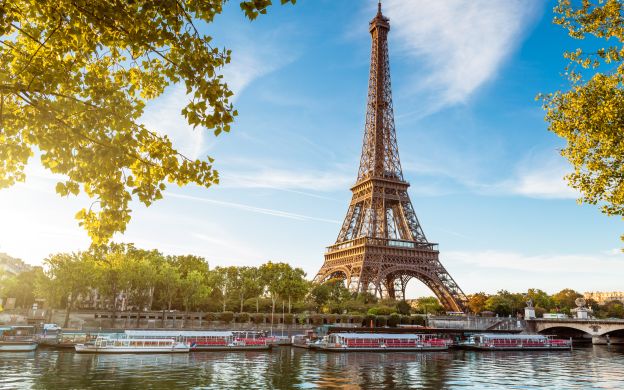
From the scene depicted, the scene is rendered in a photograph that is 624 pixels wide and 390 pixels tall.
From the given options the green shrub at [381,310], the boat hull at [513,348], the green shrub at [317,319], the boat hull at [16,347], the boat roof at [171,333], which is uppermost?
the green shrub at [381,310]

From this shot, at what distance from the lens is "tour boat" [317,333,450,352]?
188 ft

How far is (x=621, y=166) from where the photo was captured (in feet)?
66.4

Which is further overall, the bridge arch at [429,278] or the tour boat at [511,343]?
the bridge arch at [429,278]

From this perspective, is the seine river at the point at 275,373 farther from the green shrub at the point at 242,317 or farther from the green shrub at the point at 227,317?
the green shrub at the point at 242,317

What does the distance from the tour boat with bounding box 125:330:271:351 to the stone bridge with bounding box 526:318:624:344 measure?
209 ft

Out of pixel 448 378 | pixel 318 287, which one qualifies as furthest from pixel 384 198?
pixel 448 378

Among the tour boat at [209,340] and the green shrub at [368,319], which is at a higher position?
the green shrub at [368,319]

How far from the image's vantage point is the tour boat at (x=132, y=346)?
46188 millimetres

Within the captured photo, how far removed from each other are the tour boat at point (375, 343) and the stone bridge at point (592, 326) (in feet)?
128

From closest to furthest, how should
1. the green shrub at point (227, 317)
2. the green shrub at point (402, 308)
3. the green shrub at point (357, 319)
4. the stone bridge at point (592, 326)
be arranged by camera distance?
the green shrub at point (227, 317), the green shrub at point (357, 319), the stone bridge at point (592, 326), the green shrub at point (402, 308)

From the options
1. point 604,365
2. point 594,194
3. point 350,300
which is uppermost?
point 594,194

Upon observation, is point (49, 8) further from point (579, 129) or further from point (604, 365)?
point (604, 365)

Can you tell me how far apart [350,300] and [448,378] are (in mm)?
48345

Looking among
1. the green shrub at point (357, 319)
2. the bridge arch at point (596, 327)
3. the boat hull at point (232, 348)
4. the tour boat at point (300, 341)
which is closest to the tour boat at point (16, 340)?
the boat hull at point (232, 348)
